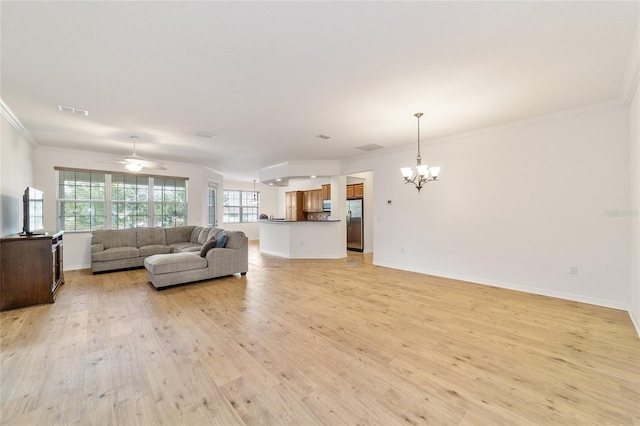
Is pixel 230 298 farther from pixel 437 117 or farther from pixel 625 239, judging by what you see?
pixel 625 239

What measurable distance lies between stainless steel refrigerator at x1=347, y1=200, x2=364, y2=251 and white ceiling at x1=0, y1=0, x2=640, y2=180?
14.5 ft

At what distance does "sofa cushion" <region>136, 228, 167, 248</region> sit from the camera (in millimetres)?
6328

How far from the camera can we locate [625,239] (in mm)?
3391

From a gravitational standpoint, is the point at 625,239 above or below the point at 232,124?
below

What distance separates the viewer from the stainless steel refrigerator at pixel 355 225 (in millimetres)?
8469

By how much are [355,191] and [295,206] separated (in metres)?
2.57

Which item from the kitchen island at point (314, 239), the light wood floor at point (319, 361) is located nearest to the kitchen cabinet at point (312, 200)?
the kitchen island at point (314, 239)

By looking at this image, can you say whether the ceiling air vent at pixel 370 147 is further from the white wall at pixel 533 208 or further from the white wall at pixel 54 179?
the white wall at pixel 54 179

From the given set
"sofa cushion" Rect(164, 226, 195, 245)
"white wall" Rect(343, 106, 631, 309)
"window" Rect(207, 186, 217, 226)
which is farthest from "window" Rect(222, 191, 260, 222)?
"white wall" Rect(343, 106, 631, 309)

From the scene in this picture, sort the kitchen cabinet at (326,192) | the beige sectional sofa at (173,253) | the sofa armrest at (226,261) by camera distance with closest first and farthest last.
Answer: the beige sectional sofa at (173,253) → the sofa armrest at (226,261) → the kitchen cabinet at (326,192)

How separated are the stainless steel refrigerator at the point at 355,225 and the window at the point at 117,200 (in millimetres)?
5118

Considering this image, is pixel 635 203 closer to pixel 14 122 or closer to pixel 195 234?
pixel 195 234

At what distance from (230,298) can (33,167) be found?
536 cm

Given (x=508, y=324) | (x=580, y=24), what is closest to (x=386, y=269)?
(x=508, y=324)
